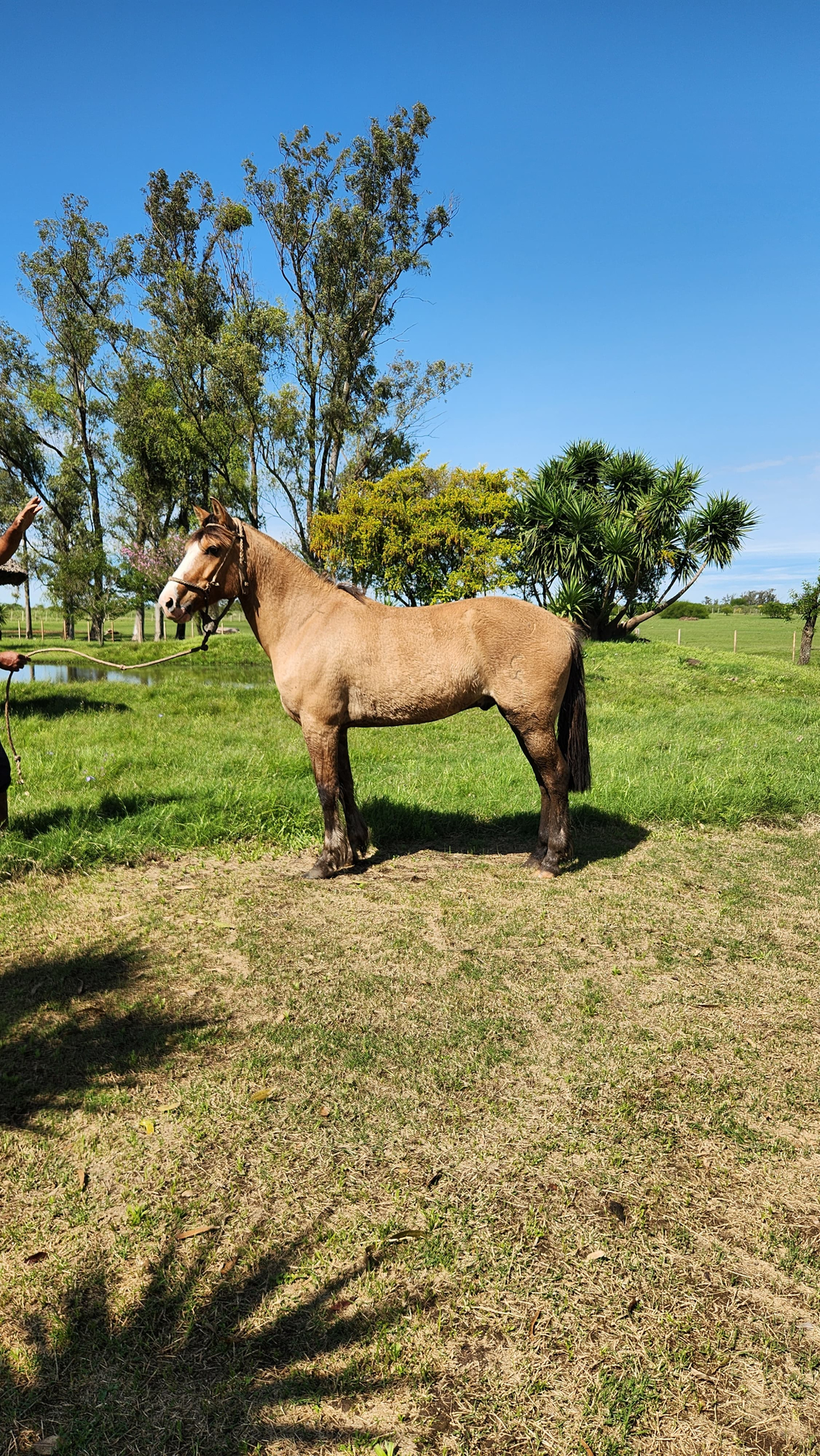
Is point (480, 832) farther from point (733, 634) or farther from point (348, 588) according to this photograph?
point (733, 634)

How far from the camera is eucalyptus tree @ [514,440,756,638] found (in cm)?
2478

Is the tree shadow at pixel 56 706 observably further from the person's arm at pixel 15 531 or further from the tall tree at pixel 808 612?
the tall tree at pixel 808 612

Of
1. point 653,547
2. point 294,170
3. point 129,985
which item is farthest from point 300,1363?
point 294,170

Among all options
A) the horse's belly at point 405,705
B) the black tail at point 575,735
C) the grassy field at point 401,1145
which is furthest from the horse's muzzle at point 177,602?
the black tail at point 575,735

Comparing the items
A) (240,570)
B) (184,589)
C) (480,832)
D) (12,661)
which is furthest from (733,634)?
(12,661)

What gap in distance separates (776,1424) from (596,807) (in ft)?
19.6

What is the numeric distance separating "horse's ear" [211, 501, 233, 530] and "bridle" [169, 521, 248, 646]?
1.6 inches

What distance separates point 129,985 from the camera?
13.3ft

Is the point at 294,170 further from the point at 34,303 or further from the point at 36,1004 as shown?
the point at 36,1004

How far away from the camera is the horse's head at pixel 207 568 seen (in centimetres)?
534

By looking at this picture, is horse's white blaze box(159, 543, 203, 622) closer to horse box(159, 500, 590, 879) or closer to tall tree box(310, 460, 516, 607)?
horse box(159, 500, 590, 879)

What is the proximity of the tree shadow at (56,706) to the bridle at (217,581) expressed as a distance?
292 inches

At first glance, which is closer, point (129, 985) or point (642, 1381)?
point (642, 1381)

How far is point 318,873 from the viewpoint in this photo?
573 centimetres
